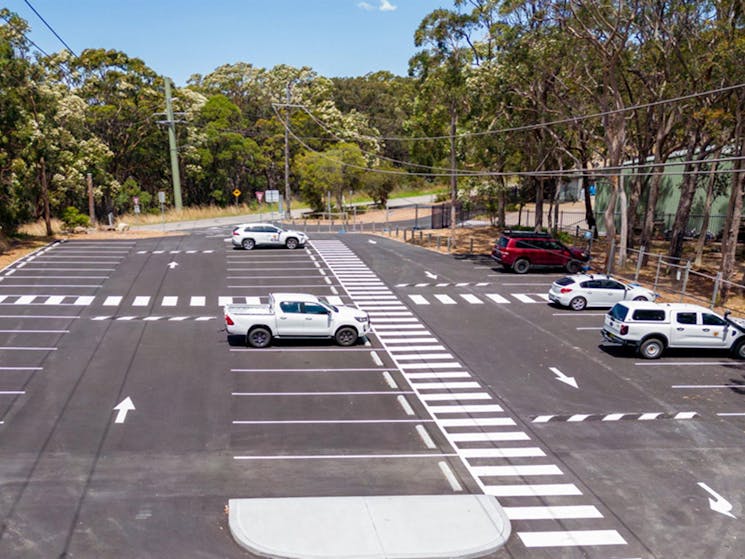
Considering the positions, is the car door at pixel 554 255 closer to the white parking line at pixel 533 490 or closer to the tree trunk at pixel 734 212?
the tree trunk at pixel 734 212

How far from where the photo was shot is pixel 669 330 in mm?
22188

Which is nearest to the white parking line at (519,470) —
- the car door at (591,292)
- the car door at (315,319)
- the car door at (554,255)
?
the car door at (315,319)

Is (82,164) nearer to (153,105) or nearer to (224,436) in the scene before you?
(153,105)

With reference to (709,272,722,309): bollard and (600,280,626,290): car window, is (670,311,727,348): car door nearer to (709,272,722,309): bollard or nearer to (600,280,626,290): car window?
(709,272,722,309): bollard

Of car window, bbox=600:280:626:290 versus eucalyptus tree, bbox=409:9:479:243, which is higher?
eucalyptus tree, bbox=409:9:479:243

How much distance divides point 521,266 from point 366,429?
22.3m

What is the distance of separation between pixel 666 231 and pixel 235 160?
46.2 metres

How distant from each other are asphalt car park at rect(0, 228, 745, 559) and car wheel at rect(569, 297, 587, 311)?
1.92 feet

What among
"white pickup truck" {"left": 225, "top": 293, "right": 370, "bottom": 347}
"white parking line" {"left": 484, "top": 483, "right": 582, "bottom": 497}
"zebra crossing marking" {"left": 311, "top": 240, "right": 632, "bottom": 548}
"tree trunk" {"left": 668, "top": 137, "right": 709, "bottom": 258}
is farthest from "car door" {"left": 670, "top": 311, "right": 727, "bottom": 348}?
"tree trunk" {"left": 668, "top": 137, "right": 709, "bottom": 258}

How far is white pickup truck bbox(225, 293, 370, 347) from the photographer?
2216 cm

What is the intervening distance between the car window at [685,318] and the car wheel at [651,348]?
101 centimetres

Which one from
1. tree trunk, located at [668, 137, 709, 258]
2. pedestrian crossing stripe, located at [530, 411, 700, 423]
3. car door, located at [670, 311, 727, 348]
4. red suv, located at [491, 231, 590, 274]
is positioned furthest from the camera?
red suv, located at [491, 231, 590, 274]

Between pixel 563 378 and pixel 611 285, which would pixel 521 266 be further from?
pixel 563 378

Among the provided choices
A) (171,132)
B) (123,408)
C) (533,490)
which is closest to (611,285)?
(533,490)
